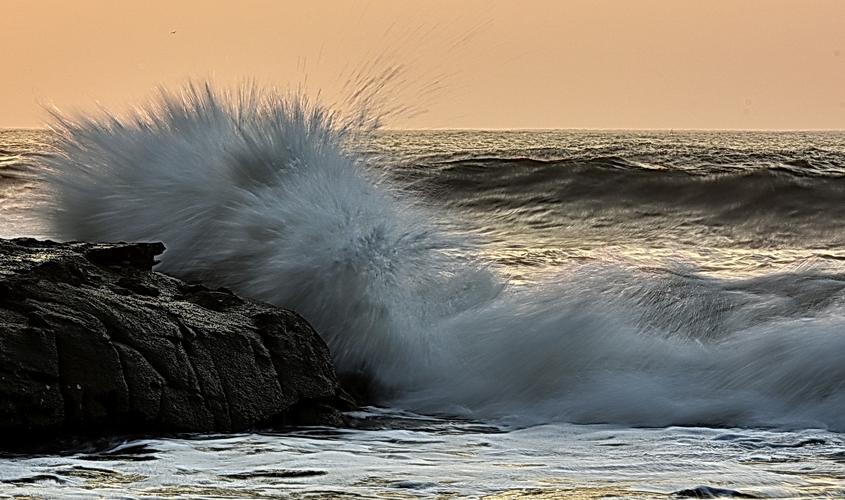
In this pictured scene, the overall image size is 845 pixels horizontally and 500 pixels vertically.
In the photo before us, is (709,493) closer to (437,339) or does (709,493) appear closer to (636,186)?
(437,339)

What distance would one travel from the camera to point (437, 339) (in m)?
5.60

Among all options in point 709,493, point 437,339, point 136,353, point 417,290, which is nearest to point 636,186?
point 417,290

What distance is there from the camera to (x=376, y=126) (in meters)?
6.98

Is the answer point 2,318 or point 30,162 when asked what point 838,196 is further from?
point 2,318

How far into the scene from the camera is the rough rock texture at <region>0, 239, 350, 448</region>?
369 cm

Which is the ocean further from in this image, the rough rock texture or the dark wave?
the dark wave

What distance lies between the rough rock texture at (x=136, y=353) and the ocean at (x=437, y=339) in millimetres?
162

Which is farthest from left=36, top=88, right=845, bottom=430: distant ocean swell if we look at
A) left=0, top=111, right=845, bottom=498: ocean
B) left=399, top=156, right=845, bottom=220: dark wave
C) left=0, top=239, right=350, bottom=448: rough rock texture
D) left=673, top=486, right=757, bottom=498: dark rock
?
left=399, top=156, right=845, bottom=220: dark wave

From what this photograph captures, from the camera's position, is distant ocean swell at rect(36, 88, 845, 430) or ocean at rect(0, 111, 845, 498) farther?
distant ocean swell at rect(36, 88, 845, 430)

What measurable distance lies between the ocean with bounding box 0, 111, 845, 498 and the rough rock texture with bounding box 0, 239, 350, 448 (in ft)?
0.53

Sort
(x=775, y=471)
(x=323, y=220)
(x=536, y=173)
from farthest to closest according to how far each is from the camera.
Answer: (x=536, y=173) < (x=323, y=220) < (x=775, y=471)

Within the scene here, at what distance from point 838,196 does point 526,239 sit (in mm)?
5007

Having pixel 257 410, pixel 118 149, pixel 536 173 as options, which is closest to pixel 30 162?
pixel 118 149

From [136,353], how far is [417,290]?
2.11 meters
